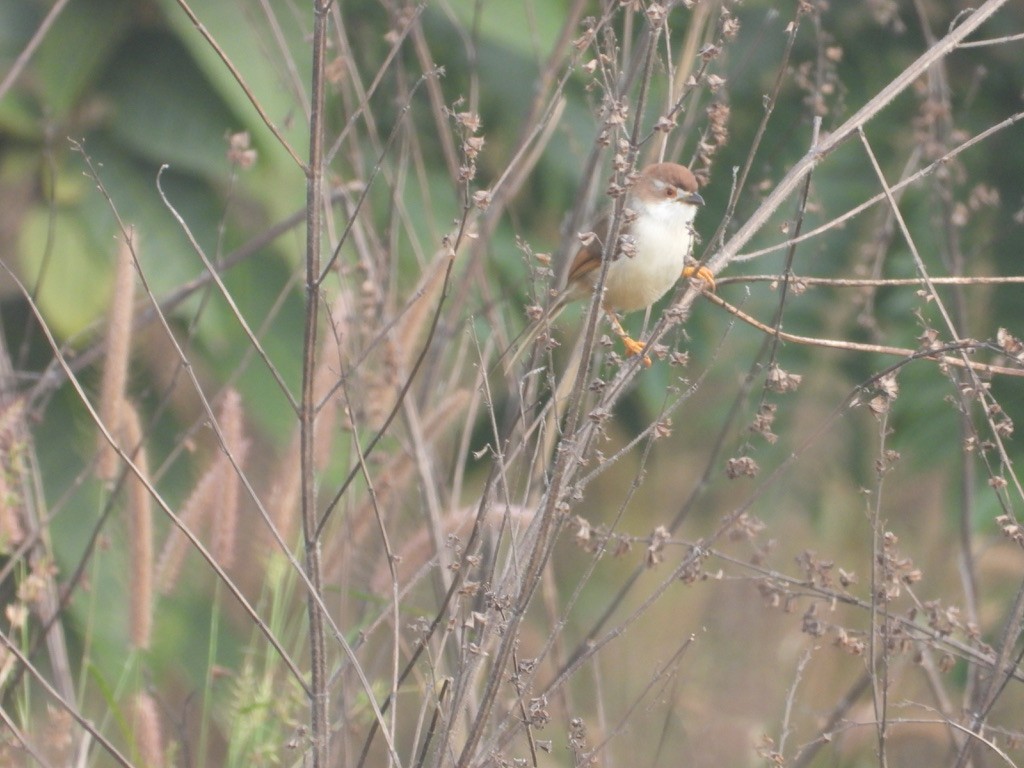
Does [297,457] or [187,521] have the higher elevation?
[297,457]

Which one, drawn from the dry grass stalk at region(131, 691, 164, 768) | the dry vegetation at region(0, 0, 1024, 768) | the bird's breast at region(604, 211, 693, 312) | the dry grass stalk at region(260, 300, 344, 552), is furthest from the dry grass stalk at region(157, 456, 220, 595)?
the bird's breast at region(604, 211, 693, 312)

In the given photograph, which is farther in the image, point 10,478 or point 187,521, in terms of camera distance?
point 187,521

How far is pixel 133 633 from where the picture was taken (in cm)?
253

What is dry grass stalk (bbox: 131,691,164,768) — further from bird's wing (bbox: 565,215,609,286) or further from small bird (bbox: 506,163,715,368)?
bird's wing (bbox: 565,215,609,286)

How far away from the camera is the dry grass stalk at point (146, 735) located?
2.40m

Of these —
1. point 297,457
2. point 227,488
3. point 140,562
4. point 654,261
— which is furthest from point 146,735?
point 654,261

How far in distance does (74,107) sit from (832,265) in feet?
9.86

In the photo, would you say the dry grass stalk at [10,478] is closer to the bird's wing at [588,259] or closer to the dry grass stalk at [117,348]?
the dry grass stalk at [117,348]

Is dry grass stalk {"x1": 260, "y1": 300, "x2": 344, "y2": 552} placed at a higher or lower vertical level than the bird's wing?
lower

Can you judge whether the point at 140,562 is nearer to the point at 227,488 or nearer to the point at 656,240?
the point at 227,488

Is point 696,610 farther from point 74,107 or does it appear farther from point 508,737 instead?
point 508,737

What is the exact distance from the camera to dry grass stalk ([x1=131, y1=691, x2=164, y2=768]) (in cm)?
240

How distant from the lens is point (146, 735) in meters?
2.44

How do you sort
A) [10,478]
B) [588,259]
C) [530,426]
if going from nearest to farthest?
[530,426] → [10,478] → [588,259]
